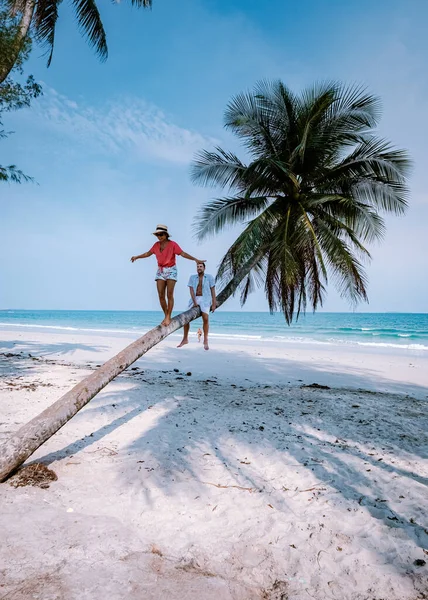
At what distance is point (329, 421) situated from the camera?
225 inches

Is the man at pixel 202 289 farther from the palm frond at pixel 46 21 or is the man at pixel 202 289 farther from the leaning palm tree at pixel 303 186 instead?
the palm frond at pixel 46 21

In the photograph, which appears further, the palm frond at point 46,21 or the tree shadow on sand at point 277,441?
the palm frond at point 46,21

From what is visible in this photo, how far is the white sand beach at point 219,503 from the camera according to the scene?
236cm

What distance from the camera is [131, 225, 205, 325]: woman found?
196 inches

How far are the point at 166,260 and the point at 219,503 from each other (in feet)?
10.1

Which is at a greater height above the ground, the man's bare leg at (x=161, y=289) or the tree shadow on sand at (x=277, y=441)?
the man's bare leg at (x=161, y=289)

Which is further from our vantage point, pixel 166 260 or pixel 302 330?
pixel 302 330

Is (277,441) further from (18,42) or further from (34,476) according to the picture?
(18,42)

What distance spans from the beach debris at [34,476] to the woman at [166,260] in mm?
2325

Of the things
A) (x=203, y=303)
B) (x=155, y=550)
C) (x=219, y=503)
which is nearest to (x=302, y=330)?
(x=203, y=303)

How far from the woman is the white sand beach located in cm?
196

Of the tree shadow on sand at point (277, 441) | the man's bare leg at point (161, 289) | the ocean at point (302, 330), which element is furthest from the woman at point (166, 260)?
the ocean at point (302, 330)

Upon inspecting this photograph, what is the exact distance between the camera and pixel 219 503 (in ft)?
10.8

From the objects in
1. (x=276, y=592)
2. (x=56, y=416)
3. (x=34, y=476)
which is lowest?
(x=276, y=592)
